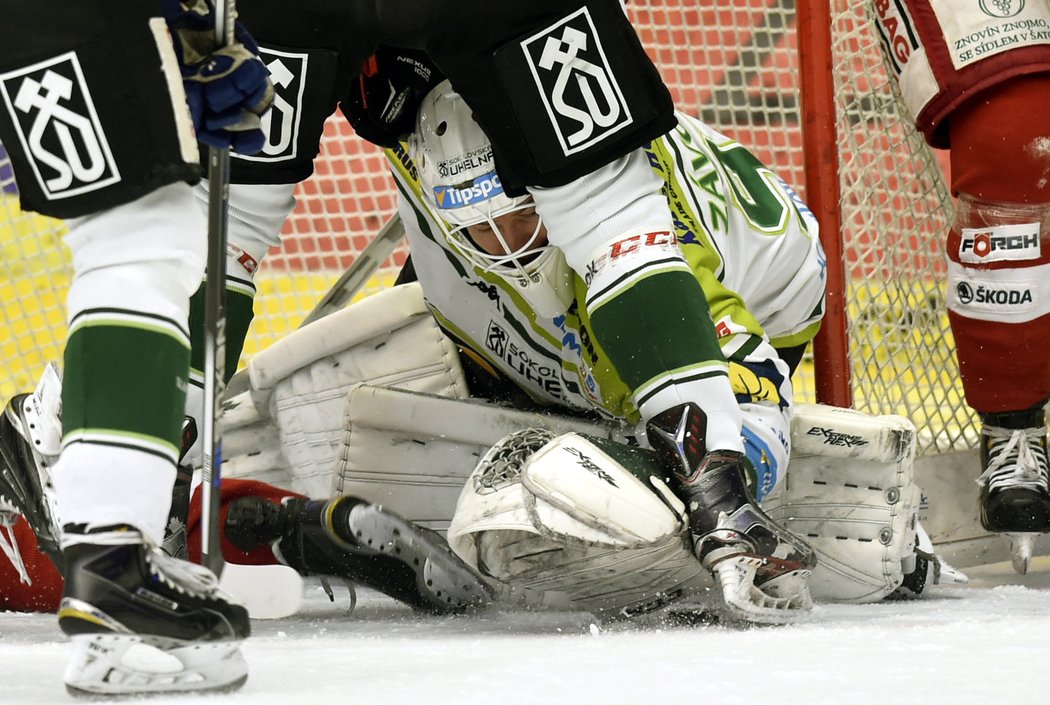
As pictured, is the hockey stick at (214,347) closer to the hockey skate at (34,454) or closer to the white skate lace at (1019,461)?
the hockey skate at (34,454)

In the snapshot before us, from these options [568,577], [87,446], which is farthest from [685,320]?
[87,446]

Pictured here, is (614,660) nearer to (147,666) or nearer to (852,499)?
(147,666)

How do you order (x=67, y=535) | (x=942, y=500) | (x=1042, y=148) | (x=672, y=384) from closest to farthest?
(x=67, y=535) < (x=672, y=384) < (x=1042, y=148) < (x=942, y=500)

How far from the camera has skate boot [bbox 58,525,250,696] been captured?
48.3 inches

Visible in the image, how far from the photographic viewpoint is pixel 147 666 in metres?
1.24

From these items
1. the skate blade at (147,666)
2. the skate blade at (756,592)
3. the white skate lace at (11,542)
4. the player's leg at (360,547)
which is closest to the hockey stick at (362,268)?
the player's leg at (360,547)

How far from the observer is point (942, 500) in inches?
103

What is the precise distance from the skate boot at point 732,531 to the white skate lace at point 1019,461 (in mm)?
819

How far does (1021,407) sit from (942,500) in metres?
0.28

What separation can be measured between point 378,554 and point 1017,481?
1170 millimetres

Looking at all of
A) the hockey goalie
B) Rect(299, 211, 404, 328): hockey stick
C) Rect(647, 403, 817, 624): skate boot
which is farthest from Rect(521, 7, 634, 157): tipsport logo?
Rect(299, 211, 404, 328): hockey stick

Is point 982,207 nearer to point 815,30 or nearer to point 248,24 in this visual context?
point 815,30

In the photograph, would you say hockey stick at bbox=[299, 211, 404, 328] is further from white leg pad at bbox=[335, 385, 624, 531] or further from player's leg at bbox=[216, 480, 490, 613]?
player's leg at bbox=[216, 480, 490, 613]

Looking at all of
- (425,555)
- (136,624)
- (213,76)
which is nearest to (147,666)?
(136,624)
